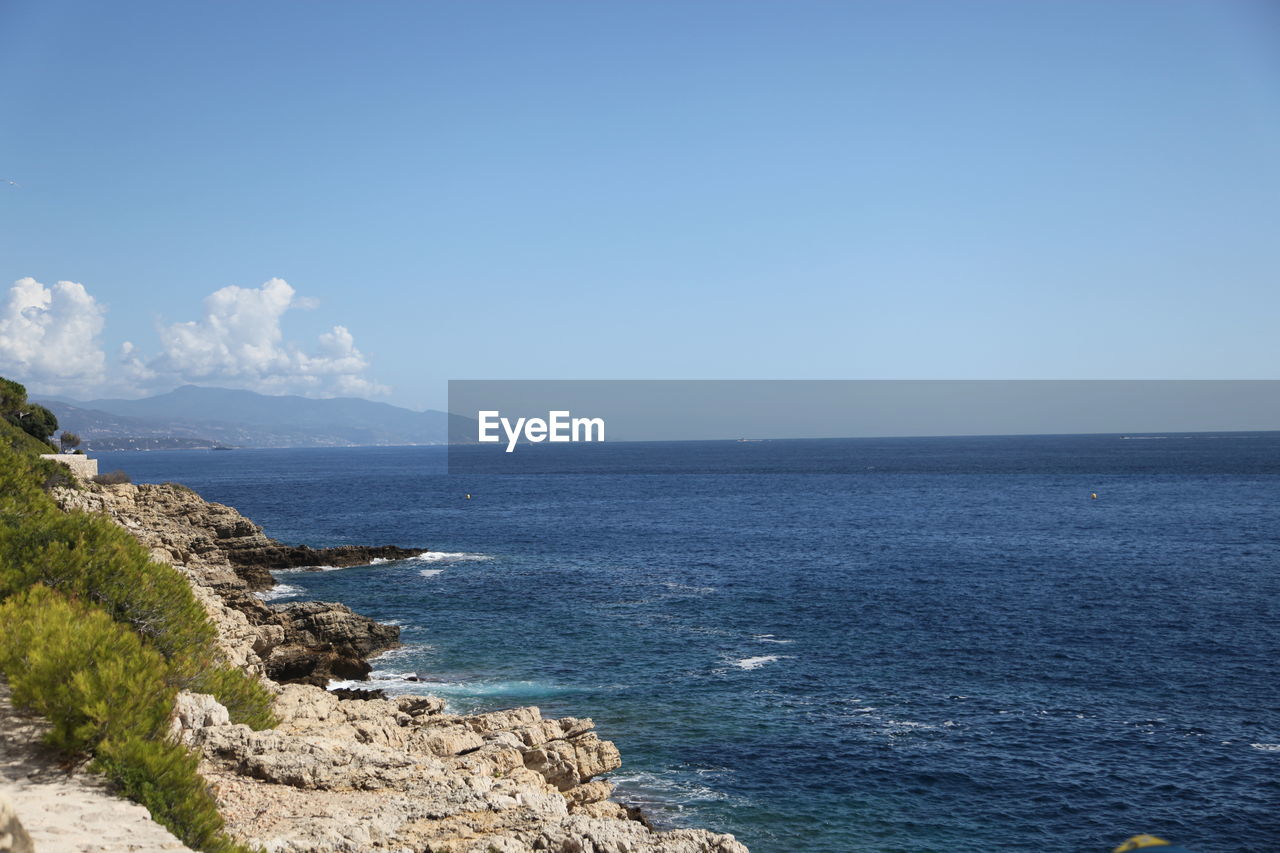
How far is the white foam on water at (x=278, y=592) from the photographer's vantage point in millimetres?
53013

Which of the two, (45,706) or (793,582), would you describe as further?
(793,582)

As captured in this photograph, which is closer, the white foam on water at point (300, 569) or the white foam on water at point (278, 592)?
the white foam on water at point (278, 592)

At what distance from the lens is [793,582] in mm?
57094

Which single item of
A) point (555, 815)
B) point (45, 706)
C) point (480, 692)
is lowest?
point (480, 692)

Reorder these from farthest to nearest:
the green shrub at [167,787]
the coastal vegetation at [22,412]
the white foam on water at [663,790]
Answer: the coastal vegetation at [22,412] → the white foam on water at [663,790] → the green shrub at [167,787]

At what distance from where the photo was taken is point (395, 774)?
16.3m

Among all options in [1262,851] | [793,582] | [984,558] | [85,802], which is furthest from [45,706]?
[984,558]

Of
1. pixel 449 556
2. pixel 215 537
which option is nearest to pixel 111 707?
pixel 215 537

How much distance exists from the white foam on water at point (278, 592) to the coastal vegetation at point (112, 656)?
99.3 ft

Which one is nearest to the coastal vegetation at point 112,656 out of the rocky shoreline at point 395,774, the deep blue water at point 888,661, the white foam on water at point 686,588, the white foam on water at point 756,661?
the rocky shoreline at point 395,774

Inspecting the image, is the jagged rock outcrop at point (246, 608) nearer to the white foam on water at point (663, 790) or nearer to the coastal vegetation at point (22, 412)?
the coastal vegetation at point (22, 412)

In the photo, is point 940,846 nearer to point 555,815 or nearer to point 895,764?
point 895,764

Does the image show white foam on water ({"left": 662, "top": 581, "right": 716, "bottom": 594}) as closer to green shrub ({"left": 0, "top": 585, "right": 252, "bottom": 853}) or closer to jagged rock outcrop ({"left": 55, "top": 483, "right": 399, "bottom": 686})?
jagged rock outcrop ({"left": 55, "top": 483, "right": 399, "bottom": 686})

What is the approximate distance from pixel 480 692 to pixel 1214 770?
25526 mm
